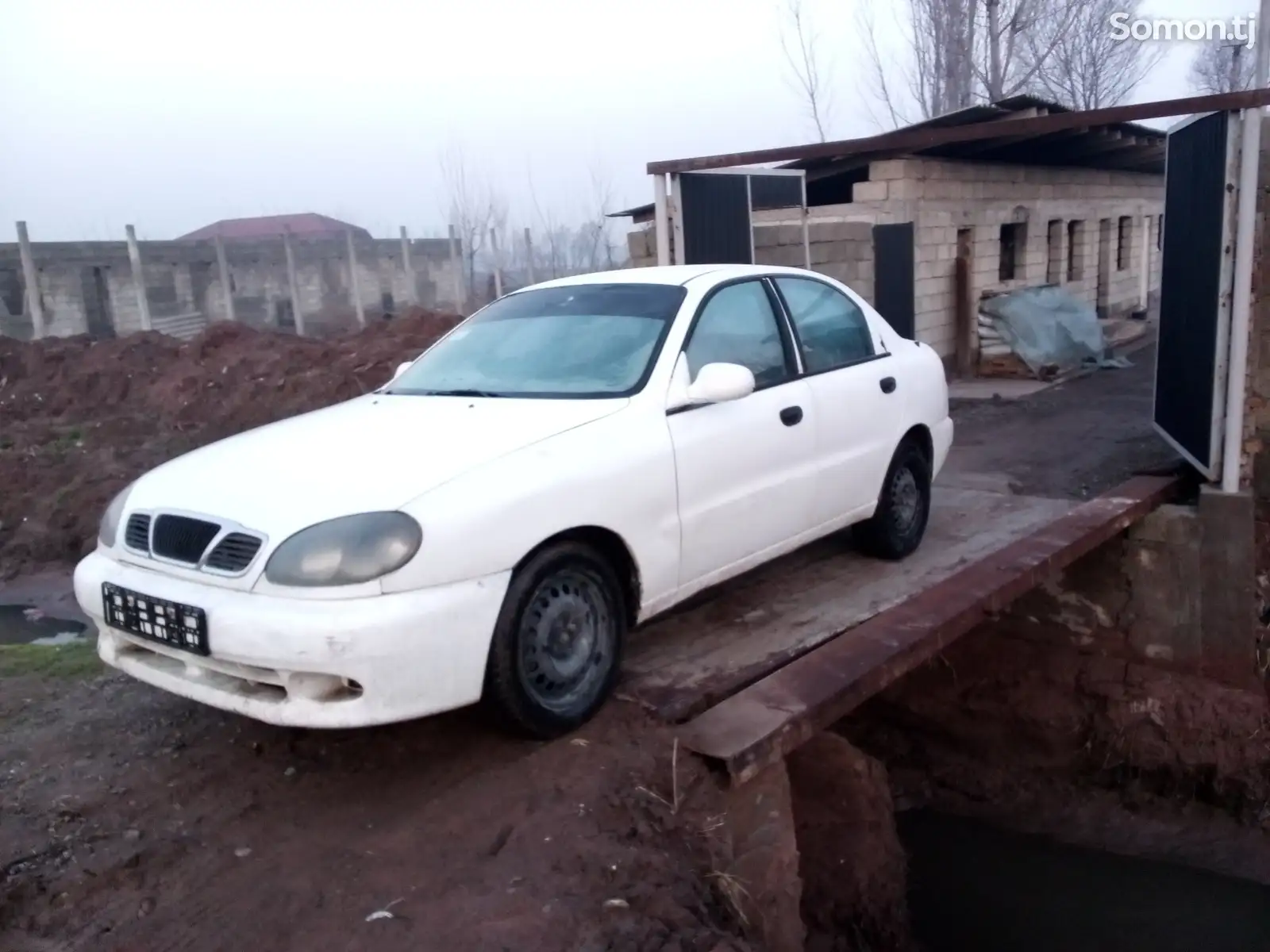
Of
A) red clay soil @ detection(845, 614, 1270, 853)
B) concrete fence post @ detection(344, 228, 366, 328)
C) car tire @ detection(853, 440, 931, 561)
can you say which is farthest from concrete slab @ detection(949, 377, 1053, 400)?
concrete fence post @ detection(344, 228, 366, 328)

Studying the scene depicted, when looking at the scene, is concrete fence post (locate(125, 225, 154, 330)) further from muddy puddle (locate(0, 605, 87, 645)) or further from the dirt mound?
muddy puddle (locate(0, 605, 87, 645))

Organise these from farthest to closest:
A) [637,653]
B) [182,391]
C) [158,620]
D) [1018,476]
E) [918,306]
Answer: [182,391] < [918,306] < [1018,476] < [637,653] < [158,620]

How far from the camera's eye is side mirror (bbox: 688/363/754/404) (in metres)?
4.20

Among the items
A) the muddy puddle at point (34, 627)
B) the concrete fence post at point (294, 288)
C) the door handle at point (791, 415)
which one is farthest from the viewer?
the concrete fence post at point (294, 288)

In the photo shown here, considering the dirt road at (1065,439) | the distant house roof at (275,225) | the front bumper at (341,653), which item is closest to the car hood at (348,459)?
the front bumper at (341,653)

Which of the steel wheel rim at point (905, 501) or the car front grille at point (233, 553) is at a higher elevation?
the car front grille at point (233, 553)

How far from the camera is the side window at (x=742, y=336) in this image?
4613mm

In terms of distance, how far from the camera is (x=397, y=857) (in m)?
3.30

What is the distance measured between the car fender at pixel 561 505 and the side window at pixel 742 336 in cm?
53

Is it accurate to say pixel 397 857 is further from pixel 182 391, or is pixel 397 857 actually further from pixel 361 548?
pixel 182 391

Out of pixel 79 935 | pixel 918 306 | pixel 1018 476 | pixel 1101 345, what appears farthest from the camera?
pixel 1101 345

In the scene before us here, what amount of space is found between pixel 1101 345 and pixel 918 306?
128 inches

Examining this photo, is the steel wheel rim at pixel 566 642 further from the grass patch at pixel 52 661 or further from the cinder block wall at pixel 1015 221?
the cinder block wall at pixel 1015 221

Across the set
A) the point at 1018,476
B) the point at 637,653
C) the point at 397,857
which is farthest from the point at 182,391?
the point at 397,857
